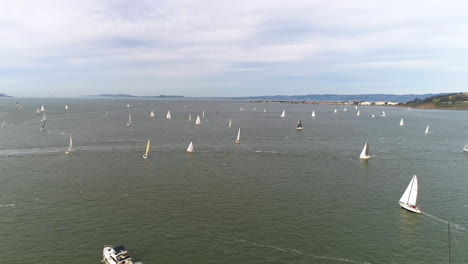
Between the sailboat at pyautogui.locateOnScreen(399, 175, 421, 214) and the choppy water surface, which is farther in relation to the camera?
the sailboat at pyautogui.locateOnScreen(399, 175, 421, 214)

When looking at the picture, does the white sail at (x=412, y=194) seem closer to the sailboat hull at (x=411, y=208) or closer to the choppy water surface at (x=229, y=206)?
the sailboat hull at (x=411, y=208)

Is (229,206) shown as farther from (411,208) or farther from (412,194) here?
(412,194)

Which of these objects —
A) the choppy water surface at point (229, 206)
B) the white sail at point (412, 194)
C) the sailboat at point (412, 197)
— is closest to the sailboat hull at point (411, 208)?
the sailboat at point (412, 197)

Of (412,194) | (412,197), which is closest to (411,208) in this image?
(412,197)

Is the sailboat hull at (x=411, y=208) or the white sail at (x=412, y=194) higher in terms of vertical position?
the white sail at (x=412, y=194)

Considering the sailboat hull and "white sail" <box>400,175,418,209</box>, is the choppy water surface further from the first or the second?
"white sail" <box>400,175,418,209</box>

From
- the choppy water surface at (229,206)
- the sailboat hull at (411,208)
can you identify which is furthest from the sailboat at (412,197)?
the choppy water surface at (229,206)

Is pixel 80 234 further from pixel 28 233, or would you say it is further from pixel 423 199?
pixel 423 199

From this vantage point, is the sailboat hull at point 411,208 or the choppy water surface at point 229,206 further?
the sailboat hull at point 411,208

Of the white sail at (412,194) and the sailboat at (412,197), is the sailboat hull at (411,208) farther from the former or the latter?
the white sail at (412,194)

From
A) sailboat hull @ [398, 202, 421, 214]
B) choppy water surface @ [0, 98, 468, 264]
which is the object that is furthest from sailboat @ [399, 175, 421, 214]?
choppy water surface @ [0, 98, 468, 264]

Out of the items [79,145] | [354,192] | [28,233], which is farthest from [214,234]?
[79,145]
